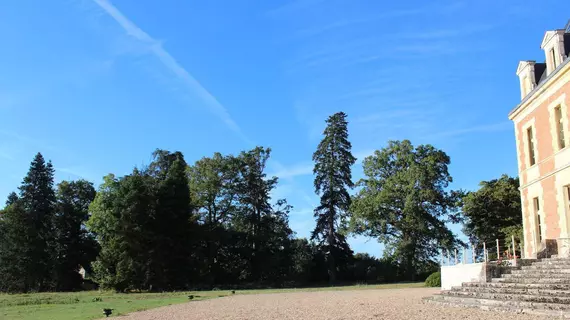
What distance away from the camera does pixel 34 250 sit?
51.9 meters

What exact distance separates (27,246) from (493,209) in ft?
151

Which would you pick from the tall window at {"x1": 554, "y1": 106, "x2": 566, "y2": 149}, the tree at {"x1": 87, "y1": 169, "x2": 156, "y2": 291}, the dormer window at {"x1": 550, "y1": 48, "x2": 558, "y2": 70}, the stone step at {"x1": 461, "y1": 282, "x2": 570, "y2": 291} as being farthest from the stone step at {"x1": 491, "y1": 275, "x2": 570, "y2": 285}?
the tree at {"x1": 87, "y1": 169, "x2": 156, "y2": 291}

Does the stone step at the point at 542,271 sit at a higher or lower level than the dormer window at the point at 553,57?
lower

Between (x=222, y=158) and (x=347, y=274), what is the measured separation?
19484 mm

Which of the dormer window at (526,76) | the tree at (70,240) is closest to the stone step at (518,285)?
the dormer window at (526,76)

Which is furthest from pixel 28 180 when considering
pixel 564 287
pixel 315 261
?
pixel 564 287

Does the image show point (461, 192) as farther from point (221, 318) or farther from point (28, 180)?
point (28, 180)

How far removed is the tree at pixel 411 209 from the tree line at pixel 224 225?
0.34 feet

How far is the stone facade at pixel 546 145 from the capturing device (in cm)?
1898

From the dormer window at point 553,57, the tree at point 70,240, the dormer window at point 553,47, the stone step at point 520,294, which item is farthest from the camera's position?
the tree at point 70,240

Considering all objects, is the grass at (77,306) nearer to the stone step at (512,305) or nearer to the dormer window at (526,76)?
the stone step at (512,305)

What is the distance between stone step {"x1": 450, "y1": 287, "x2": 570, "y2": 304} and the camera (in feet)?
41.8

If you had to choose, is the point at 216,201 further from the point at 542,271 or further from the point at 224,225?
the point at 542,271

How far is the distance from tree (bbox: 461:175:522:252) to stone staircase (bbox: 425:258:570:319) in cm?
2747
